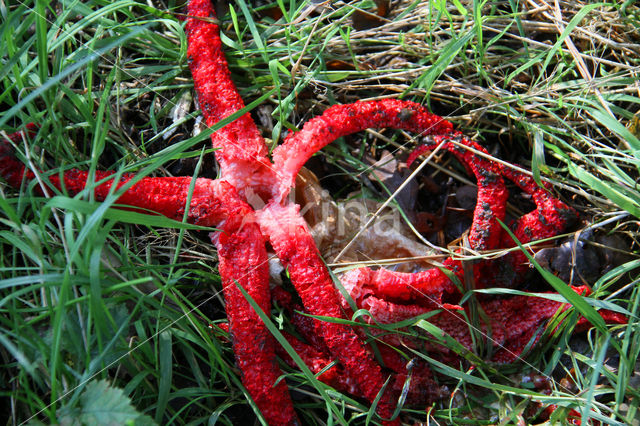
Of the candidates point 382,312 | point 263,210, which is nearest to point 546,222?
point 382,312

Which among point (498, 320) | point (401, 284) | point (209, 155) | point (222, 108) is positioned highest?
point (222, 108)

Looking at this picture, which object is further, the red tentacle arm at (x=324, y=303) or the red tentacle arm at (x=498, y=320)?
the red tentacle arm at (x=498, y=320)

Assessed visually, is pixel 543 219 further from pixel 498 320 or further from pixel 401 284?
pixel 401 284

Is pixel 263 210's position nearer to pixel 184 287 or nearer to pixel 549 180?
pixel 184 287

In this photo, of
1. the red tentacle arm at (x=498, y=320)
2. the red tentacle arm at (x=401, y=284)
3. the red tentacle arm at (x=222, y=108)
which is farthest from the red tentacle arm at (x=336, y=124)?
the red tentacle arm at (x=498, y=320)

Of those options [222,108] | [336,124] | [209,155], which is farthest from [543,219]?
[209,155]

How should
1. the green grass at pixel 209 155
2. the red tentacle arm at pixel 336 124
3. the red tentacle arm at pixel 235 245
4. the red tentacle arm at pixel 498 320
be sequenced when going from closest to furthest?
the green grass at pixel 209 155 → the red tentacle arm at pixel 235 245 → the red tentacle arm at pixel 498 320 → the red tentacle arm at pixel 336 124

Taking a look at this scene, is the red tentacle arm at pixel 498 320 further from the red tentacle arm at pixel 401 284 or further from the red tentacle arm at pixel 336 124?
the red tentacle arm at pixel 336 124
